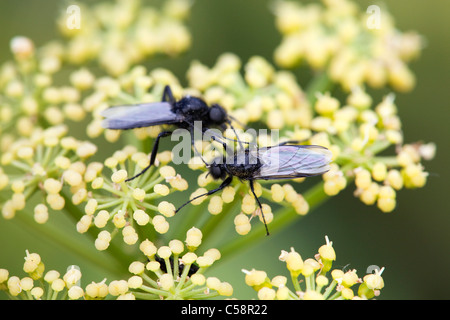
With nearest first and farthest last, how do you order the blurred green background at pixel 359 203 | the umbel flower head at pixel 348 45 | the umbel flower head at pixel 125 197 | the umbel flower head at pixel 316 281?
the umbel flower head at pixel 316 281
the umbel flower head at pixel 125 197
the blurred green background at pixel 359 203
the umbel flower head at pixel 348 45

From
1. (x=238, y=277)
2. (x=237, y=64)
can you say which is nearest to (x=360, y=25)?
(x=237, y=64)

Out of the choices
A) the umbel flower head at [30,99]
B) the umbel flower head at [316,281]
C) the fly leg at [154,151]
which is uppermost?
the umbel flower head at [30,99]

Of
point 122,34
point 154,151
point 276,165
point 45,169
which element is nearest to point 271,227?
point 276,165

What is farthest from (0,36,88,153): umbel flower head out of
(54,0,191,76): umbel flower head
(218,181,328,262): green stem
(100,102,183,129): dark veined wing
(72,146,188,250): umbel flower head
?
(218,181,328,262): green stem

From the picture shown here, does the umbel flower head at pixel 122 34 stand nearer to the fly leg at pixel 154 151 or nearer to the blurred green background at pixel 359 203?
the blurred green background at pixel 359 203

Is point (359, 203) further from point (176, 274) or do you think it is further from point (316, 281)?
point (176, 274)

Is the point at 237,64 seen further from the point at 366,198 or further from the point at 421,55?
the point at 421,55

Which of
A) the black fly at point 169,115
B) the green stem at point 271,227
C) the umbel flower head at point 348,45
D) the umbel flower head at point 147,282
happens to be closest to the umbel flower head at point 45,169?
the black fly at point 169,115
